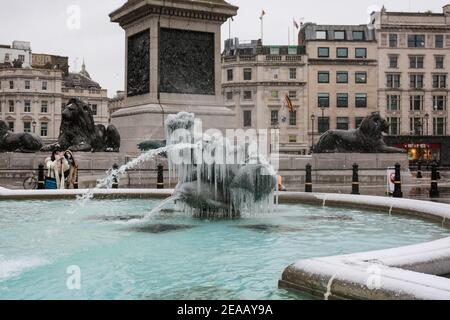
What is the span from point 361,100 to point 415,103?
23.5 feet

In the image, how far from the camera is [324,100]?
281 ft

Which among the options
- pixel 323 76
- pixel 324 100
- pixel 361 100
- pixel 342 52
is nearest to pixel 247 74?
pixel 323 76

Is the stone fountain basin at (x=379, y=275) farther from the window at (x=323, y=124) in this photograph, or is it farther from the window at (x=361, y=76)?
the window at (x=361, y=76)

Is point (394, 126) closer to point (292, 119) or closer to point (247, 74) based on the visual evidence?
point (292, 119)

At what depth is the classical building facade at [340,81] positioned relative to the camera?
279 ft

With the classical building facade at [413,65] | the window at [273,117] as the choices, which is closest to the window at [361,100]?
the classical building facade at [413,65]

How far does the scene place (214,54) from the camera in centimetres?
2923

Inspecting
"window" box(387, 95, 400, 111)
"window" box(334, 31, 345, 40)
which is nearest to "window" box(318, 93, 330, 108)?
"window" box(387, 95, 400, 111)

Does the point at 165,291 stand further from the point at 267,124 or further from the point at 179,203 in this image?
the point at 267,124

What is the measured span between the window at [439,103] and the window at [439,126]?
4.85ft

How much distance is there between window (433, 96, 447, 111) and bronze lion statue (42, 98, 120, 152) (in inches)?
2559

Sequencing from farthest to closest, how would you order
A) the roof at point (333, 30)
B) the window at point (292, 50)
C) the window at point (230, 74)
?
the roof at point (333, 30), the window at point (292, 50), the window at point (230, 74)

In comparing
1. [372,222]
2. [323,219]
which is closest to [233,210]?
[323,219]

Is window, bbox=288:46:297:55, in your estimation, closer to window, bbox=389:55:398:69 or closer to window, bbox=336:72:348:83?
window, bbox=336:72:348:83
